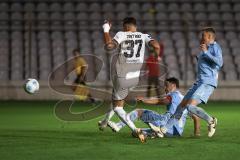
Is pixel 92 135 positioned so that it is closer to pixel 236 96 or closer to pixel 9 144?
pixel 9 144

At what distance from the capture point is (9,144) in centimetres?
1043

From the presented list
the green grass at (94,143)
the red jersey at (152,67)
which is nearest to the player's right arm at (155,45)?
the green grass at (94,143)

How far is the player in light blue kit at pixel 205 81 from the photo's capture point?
Result: 11.4 m

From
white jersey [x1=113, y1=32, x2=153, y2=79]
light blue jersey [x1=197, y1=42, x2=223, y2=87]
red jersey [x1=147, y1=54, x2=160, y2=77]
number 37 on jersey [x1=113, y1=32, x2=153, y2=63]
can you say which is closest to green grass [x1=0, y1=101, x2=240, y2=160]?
light blue jersey [x1=197, y1=42, x2=223, y2=87]

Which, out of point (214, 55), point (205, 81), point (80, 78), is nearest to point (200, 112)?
point (205, 81)

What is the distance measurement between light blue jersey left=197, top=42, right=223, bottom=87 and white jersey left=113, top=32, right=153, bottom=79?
1.01m

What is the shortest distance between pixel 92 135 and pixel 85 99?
439 inches

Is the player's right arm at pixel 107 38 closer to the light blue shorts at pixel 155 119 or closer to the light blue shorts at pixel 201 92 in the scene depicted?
the light blue shorts at pixel 155 119

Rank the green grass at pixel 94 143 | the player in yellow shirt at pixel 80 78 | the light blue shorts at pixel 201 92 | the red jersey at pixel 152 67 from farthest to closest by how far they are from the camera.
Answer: the red jersey at pixel 152 67, the player in yellow shirt at pixel 80 78, the light blue shorts at pixel 201 92, the green grass at pixel 94 143

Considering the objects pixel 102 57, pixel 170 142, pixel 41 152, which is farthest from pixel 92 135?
pixel 102 57

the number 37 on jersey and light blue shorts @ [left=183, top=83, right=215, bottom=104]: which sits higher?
the number 37 on jersey

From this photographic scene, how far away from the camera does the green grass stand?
9102mm

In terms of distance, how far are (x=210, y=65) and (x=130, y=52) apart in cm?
143

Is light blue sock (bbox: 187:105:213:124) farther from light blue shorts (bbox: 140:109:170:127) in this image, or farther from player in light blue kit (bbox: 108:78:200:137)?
light blue shorts (bbox: 140:109:170:127)
